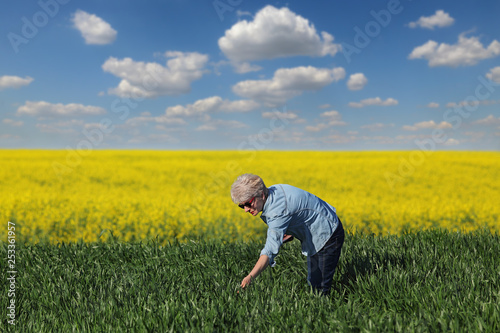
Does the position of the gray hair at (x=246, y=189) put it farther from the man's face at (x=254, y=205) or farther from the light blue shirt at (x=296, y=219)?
the light blue shirt at (x=296, y=219)

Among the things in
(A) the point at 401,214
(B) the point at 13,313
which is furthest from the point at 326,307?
(A) the point at 401,214

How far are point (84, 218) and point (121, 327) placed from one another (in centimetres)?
596

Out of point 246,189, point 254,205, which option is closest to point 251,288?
point 254,205

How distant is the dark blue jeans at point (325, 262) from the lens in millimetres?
3787

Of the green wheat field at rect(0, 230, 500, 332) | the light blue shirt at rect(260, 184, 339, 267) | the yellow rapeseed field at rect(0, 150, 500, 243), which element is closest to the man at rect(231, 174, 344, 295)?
the light blue shirt at rect(260, 184, 339, 267)

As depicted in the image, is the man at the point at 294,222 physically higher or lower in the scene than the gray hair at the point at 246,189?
lower

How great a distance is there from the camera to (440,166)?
1952 centimetres

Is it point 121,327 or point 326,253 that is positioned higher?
point 326,253

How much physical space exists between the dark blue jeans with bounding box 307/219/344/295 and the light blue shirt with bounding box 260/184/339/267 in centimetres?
7

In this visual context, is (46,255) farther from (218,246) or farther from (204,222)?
(204,222)

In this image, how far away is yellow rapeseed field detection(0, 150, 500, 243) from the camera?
7.95 m

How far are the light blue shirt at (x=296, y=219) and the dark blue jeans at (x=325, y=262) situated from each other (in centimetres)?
7

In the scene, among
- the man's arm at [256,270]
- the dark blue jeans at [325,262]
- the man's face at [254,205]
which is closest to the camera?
the man's arm at [256,270]

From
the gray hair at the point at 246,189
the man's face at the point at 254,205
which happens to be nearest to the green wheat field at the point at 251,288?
the man's face at the point at 254,205
